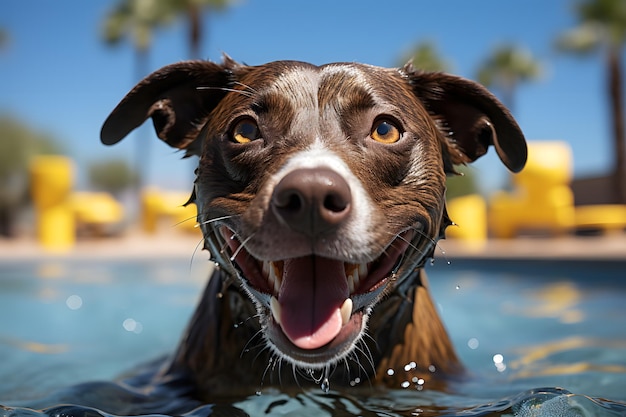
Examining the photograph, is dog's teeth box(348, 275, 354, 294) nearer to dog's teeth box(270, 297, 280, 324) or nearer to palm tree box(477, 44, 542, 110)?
dog's teeth box(270, 297, 280, 324)

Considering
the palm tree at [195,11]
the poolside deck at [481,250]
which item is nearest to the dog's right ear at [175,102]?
the poolside deck at [481,250]

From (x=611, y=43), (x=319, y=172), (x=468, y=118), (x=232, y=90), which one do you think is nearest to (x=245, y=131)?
(x=232, y=90)

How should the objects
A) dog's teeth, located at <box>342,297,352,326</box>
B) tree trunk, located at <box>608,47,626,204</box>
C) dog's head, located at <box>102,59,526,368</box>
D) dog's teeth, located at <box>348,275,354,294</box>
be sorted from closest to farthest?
dog's head, located at <box>102,59,526,368</box>, dog's teeth, located at <box>342,297,352,326</box>, dog's teeth, located at <box>348,275,354,294</box>, tree trunk, located at <box>608,47,626,204</box>

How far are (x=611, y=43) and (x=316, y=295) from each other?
2651cm

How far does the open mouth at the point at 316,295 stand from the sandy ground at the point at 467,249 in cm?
258

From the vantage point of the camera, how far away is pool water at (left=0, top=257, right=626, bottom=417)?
256 centimetres

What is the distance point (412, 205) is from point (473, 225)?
15.2 meters

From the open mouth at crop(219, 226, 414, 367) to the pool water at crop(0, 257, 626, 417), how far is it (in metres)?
0.48

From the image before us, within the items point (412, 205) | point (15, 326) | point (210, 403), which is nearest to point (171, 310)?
point (15, 326)

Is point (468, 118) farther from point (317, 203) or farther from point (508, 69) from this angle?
point (508, 69)

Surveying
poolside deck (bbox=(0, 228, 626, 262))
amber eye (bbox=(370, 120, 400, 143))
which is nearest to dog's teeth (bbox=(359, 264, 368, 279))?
amber eye (bbox=(370, 120, 400, 143))

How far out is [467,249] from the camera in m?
14.5

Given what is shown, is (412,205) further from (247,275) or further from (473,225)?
(473,225)

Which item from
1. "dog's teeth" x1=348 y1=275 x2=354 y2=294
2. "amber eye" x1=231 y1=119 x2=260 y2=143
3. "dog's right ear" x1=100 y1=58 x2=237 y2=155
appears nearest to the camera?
"dog's teeth" x1=348 y1=275 x2=354 y2=294
